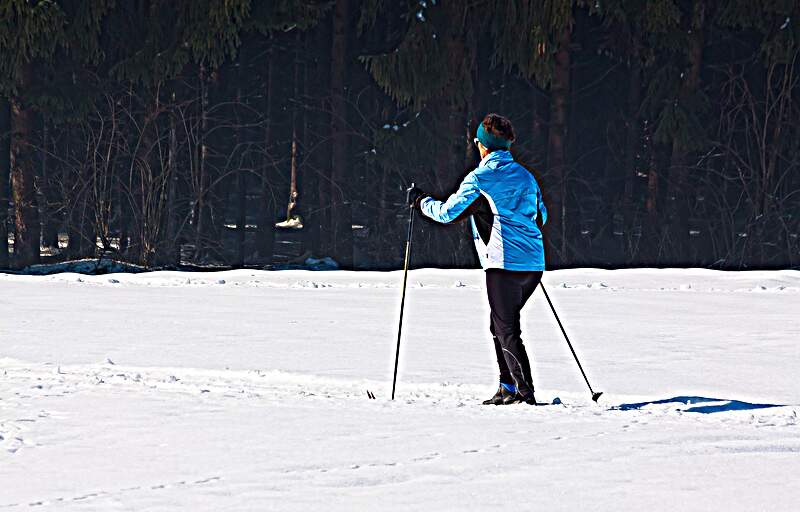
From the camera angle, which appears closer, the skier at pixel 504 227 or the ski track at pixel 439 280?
the skier at pixel 504 227

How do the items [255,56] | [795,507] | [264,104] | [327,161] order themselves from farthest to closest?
[264,104] < [255,56] < [327,161] < [795,507]

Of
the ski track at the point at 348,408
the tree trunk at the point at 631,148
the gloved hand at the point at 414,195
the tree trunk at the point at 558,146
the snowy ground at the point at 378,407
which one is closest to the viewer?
the snowy ground at the point at 378,407

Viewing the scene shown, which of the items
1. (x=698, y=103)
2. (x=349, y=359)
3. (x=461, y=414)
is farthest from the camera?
(x=698, y=103)

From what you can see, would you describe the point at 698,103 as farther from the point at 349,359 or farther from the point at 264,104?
the point at 349,359

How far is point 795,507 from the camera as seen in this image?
475 cm

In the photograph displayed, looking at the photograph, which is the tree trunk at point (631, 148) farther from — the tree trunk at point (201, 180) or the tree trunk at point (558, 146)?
the tree trunk at point (201, 180)

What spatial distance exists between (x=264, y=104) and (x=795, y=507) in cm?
2719

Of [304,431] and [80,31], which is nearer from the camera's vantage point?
[304,431]

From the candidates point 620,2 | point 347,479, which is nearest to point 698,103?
point 620,2

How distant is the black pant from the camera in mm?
7172

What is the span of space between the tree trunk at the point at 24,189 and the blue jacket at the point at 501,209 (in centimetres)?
1723

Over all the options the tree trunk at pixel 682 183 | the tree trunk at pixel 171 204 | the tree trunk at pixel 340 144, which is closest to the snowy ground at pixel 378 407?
the tree trunk at pixel 171 204

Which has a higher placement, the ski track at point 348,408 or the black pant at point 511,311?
the black pant at point 511,311

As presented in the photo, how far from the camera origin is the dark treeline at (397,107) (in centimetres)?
2147
